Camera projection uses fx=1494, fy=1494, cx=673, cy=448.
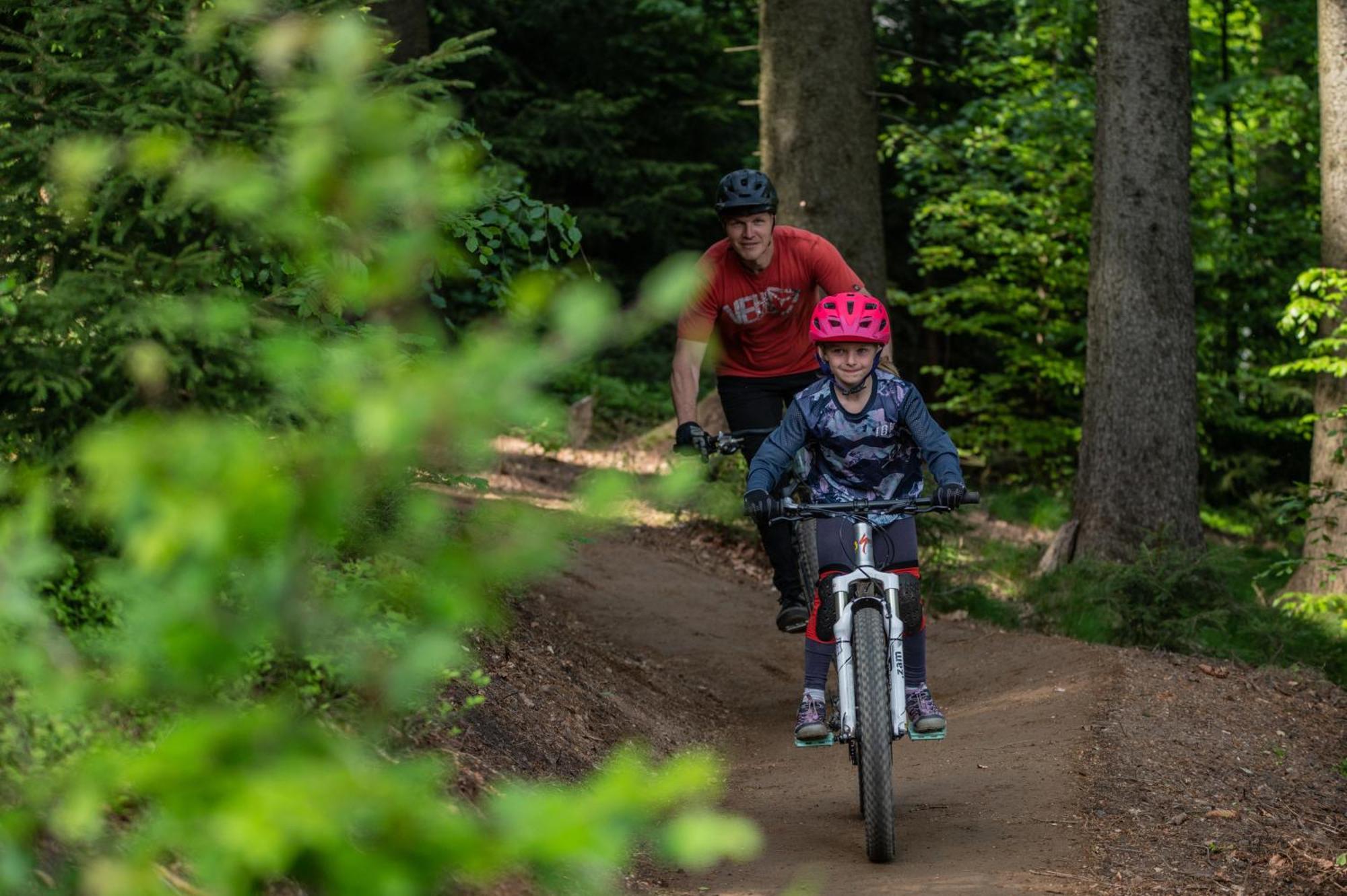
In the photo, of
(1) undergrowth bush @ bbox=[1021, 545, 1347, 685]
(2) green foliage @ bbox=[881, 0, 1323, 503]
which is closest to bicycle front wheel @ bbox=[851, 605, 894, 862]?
(1) undergrowth bush @ bbox=[1021, 545, 1347, 685]

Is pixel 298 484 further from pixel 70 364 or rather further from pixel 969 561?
pixel 969 561

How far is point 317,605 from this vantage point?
2.63m

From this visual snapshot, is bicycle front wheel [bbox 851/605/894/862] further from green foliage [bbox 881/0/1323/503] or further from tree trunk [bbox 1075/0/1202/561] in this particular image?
green foliage [bbox 881/0/1323/503]

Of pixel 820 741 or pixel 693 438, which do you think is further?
pixel 693 438

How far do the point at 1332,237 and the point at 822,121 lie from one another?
15.0 ft

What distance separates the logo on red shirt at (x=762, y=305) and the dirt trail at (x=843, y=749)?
229cm

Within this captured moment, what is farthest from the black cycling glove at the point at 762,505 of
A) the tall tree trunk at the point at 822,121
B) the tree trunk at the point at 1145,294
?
the tall tree trunk at the point at 822,121

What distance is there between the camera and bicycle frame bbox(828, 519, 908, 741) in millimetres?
5785

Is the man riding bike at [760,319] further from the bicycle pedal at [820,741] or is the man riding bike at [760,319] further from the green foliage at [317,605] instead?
the green foliage at [317,605]

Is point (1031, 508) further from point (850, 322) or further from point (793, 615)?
point (850, 322)

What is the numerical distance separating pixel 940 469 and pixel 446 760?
7.55 ft

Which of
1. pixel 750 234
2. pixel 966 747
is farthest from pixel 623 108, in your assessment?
pixel 966 747

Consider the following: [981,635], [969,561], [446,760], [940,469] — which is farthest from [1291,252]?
[446,760]

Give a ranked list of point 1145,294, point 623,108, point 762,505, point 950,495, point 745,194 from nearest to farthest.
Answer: point 950,495 → point 762,505 → point 745,194 → point 1145,294 → point 623,108
